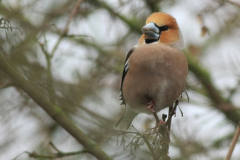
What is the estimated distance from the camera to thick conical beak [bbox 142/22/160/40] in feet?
13.0

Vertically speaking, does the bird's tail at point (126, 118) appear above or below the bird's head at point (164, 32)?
below

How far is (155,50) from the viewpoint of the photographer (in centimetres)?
404

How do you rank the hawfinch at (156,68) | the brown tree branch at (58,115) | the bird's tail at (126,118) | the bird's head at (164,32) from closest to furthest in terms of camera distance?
the brown tree branch at (58,115) → the hawfinch at (156,68) → the bird's head at (164,32) → the bird's tail at (126,118)

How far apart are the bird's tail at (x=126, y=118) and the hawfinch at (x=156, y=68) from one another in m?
0.15

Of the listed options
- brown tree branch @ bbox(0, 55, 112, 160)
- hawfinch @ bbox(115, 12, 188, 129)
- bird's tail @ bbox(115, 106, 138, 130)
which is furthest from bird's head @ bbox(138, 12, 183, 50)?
brown tree branch @ bbox(0, 55, 112, 160)

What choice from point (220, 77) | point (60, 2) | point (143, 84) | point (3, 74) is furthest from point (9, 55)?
point (220, 77)

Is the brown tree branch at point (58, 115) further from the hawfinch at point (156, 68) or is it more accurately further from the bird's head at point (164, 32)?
the bird's head at point (164, 32)

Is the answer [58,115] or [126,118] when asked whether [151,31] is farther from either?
[58,115]

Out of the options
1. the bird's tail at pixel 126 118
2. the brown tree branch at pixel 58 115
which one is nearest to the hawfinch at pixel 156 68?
the bird's tail at pixel 126 118

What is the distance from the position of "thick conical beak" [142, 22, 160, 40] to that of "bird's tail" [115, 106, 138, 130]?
38.1 inches

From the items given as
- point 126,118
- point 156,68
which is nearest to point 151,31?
point 156,68

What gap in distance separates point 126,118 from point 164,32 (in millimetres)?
1100

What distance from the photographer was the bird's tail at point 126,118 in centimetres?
445

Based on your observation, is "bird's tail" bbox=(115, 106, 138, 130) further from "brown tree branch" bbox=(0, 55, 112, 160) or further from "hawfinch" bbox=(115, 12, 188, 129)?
"brown tree branch" bbox=(0, 55, 112, 160)
